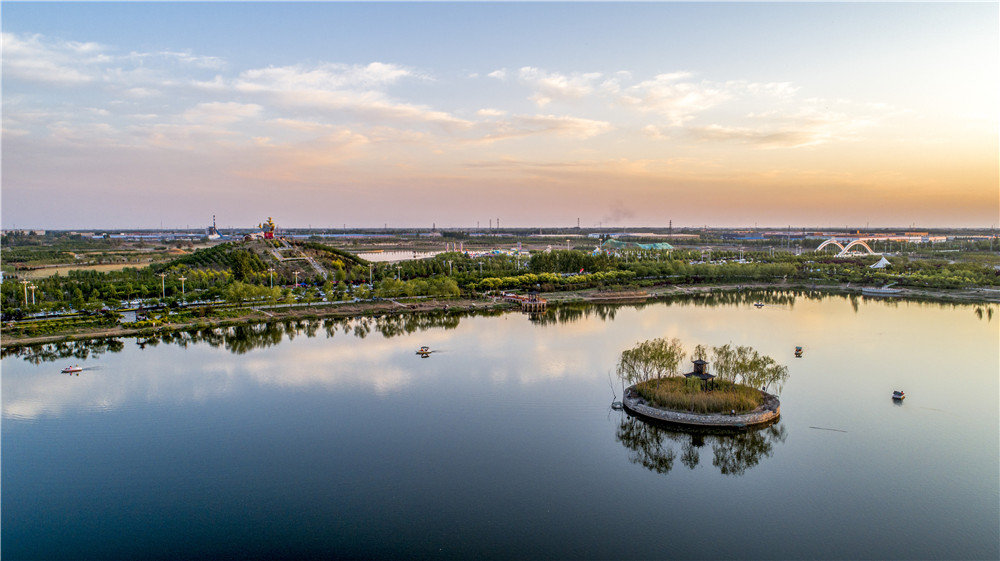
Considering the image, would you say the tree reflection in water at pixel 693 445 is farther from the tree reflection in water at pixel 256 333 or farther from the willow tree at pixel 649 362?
the tree reflection in water at pixel 256 333

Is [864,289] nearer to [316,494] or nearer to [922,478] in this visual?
[922,478]

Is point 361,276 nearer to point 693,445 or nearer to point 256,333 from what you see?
point 256,333

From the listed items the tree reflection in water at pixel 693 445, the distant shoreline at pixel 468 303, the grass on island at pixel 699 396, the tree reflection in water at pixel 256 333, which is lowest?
the tree reflection in water at pixel 693 445

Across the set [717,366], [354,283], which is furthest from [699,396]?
[354,283]

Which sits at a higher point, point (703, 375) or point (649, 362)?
point (649, 362)

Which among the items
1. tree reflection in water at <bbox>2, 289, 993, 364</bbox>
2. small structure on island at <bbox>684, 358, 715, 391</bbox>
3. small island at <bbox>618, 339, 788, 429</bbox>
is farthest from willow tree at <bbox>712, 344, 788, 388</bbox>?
tree reflection in water at <bbox>2, 289, 993, 364</bbox>

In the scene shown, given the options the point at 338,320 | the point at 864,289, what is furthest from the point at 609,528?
the point at 864,289

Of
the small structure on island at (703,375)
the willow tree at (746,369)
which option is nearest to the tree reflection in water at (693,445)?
the willow tree at (746,369)
